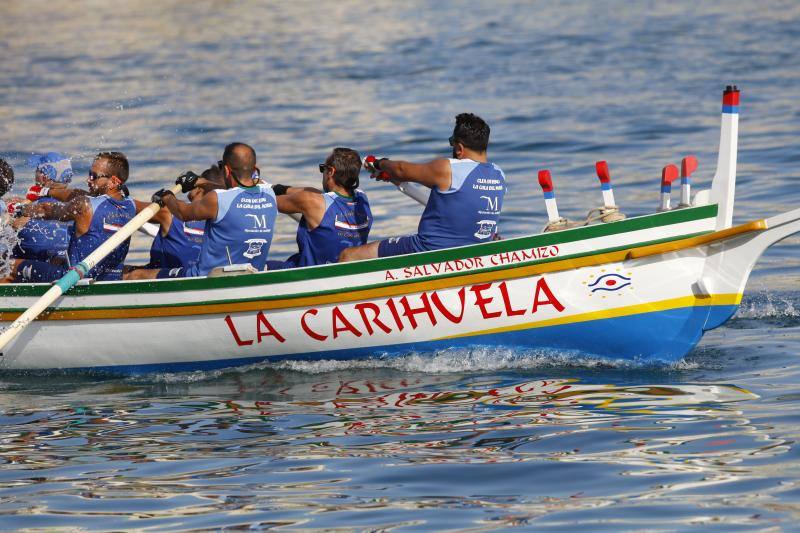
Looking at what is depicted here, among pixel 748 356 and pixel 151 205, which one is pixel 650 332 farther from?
pixel 151 205

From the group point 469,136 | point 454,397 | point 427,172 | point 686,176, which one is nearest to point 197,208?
point 427,172

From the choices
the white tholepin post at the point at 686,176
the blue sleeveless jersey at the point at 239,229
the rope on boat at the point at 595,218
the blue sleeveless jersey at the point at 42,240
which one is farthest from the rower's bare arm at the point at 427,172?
the blue sleeveless jersey at the point at 42,240

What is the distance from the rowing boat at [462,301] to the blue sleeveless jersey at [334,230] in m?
0.75

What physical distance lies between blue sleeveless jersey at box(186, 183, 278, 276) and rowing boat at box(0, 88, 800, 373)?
14.5 inches

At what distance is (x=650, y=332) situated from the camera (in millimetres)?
10438

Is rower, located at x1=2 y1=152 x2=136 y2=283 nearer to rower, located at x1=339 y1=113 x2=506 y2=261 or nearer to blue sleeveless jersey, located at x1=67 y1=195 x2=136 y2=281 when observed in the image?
blue sleeveless jersey, located at x1=67 y1=195 x2=136 y2=281

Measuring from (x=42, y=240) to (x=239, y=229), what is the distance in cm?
227

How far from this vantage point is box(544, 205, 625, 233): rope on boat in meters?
10.4

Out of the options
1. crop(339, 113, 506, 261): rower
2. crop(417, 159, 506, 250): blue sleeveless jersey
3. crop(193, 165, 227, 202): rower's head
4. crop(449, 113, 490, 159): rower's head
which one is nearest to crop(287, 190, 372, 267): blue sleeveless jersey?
crop(339, 113, 506, 261): rower

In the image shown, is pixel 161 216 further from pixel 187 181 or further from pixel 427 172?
pixel 427 172

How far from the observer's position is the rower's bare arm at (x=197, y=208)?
35.5 feet

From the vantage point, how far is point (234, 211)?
10.9 meters

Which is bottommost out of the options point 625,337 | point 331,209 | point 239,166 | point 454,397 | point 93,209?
point 454,397

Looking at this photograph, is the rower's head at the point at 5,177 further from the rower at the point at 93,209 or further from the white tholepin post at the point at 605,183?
the white tholepin post at the point at 605,183
